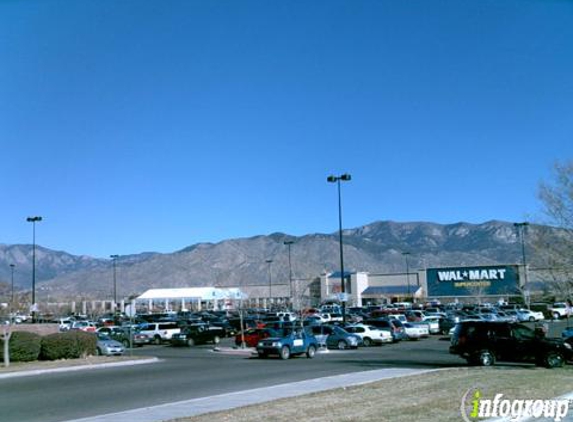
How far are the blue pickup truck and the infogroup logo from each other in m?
17.5

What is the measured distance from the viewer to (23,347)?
31.8 meters

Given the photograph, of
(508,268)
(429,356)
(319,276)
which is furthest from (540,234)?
(319,276)

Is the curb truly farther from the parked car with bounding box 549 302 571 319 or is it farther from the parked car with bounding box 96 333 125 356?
the parked car with bounding box 549 302 571 319

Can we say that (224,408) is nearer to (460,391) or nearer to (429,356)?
(460,391)

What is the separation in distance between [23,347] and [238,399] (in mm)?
19205

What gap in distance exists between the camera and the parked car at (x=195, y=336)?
153 ft

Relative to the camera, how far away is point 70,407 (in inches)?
650

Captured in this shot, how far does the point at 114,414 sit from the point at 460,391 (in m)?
7.50

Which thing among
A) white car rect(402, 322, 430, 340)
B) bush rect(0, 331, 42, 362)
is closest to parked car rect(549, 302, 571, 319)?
white car rect(402, 322, 430, 340)

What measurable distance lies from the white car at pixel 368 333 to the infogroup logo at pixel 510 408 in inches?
1077

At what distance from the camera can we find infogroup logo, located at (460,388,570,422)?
12031 millimetres

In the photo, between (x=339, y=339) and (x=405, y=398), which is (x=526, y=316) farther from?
(x=405, y=398)

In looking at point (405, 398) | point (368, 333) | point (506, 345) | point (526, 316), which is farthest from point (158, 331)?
point (405, 398)

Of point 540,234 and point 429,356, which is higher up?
point 540,234
